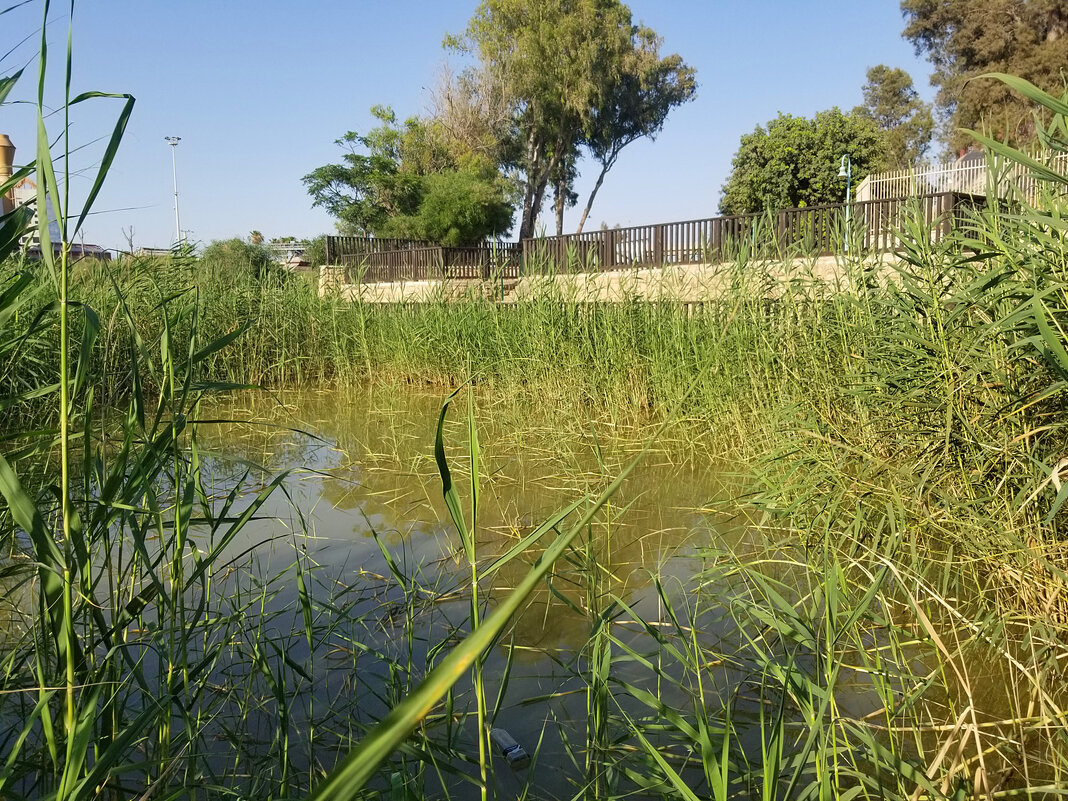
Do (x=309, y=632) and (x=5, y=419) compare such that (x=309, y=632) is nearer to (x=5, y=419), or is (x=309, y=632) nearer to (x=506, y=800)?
(x=506, y=800)

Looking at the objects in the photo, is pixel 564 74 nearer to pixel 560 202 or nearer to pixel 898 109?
pixel 560 202

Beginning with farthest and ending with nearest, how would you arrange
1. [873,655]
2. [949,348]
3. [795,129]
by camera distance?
1. [795,129]
2. [949,348]
3. [873,655]

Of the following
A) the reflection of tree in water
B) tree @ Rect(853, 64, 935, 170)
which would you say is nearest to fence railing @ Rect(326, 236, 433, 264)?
the reflection of tree in water

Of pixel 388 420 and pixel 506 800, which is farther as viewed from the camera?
pixel 388 420

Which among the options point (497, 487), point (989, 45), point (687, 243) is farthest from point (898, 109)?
point (497, 487)

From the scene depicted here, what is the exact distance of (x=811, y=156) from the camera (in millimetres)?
24656

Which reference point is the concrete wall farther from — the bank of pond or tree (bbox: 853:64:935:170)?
tree (bbox: 853:64:935:170)

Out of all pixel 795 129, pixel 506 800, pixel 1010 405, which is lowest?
pixel 506 800

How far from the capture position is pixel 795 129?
25188mm

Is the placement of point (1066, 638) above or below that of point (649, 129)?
below

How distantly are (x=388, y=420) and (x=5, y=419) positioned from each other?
2.68 meters

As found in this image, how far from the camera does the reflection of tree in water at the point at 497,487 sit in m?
2.91

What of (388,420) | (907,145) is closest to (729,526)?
(388,420)

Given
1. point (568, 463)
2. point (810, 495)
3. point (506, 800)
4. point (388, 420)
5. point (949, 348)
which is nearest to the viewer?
point (506, 800)
